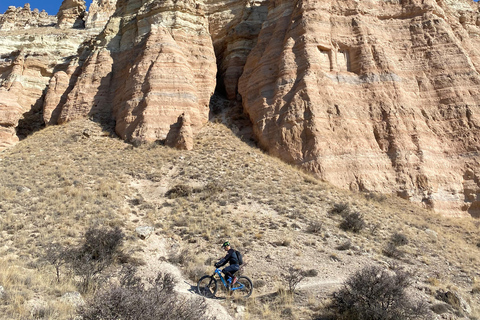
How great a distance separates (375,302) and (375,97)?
1571cm

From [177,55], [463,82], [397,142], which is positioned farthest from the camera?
[177,55]

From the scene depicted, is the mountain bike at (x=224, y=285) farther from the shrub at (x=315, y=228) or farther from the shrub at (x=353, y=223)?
the shrub at (x=353, y=223)

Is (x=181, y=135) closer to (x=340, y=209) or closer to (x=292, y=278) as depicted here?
(x=340, y=209)

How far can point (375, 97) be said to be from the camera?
20.8m

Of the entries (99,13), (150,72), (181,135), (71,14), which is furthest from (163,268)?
(71,14)

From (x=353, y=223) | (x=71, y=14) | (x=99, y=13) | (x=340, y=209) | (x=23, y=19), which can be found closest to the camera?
(x=353, y=223)

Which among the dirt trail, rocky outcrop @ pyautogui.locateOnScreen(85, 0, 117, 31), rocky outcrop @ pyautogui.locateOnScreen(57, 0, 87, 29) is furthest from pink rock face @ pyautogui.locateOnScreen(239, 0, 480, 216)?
rocky outcrop @ pyautogui.locateOnScreen(57, 0, 87, 29)

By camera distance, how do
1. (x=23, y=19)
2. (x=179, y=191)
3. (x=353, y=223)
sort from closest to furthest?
1. (x=353, y=223)
2. (x=179, y=191)
3. (x=23, y=19)

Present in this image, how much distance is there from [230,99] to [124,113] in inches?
331

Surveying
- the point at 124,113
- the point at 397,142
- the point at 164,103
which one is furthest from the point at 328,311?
the point at 124,113

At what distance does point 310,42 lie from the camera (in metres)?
22.3

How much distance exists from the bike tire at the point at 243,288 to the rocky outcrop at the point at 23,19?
51.6 metres

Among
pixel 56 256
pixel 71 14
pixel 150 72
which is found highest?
pixel 71 14

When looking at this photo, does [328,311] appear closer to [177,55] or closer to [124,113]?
[124,113]
